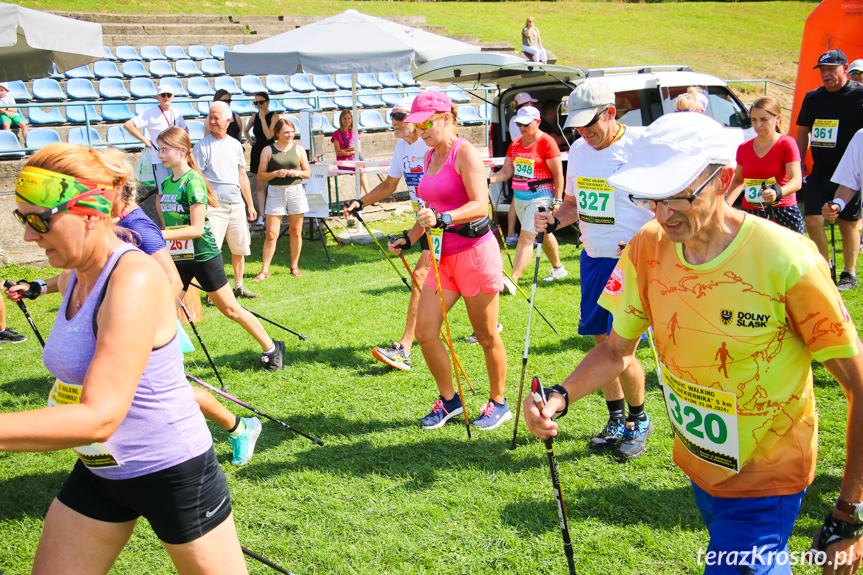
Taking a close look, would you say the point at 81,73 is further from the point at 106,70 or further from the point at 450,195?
the point at 450,195

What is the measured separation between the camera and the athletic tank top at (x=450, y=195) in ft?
14.5

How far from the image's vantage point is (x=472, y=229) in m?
4.41

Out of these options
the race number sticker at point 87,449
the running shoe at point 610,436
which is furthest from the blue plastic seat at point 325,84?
the race number sticker at point 87,449

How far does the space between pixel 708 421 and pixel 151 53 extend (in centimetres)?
1769

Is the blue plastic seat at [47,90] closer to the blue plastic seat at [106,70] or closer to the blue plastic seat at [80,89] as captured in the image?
the blue plastic seat at [80,89]

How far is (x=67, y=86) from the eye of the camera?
45.7 feet

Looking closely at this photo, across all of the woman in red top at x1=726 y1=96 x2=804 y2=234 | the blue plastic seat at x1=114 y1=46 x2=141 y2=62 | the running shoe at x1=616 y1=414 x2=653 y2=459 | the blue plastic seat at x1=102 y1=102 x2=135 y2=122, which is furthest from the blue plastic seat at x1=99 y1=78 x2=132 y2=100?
the running shoe at x1=616 y1=414 x2=653 y2=459

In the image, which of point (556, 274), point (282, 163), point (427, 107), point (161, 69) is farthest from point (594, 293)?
point (161, 69)

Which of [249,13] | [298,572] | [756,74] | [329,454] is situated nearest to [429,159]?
[329,454]

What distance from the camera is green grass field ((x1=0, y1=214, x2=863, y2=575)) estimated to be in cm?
336

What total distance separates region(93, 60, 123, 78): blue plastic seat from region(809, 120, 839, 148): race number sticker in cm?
1432

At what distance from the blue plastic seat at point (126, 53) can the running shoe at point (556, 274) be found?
42.1 feet

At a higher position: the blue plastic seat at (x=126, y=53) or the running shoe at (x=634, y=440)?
the blue plastic seat at (x=126, y=53)

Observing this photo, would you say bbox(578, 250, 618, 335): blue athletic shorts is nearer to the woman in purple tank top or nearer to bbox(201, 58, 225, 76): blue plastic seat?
the woman in purple tank top
